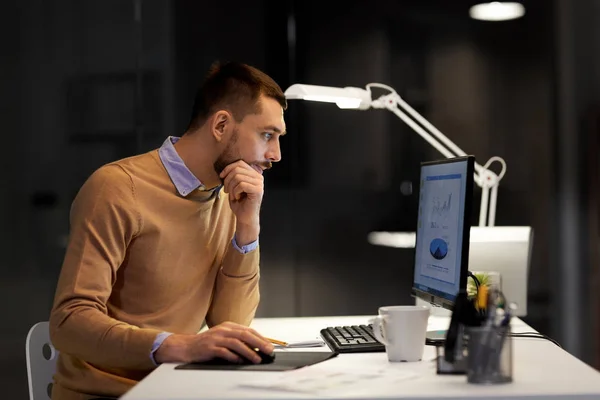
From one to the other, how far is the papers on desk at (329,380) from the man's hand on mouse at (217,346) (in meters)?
0.12

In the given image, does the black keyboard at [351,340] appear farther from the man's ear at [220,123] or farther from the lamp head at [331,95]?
the lamp head at [331,95]

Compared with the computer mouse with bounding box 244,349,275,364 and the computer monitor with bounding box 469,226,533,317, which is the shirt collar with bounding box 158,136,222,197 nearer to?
the computer mouse with bounding box 244,349,275,364

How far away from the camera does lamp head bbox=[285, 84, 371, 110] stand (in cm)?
262

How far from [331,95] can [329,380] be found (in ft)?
4.40

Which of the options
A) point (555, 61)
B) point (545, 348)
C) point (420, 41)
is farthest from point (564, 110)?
point (545, 348)

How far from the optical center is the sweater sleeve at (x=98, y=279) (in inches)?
70.9

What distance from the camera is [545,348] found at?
1860mm

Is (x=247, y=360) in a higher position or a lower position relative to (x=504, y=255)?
lower

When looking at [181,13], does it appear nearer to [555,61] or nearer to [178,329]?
[555,61]

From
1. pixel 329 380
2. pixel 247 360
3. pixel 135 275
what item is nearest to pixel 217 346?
pixel 247 360

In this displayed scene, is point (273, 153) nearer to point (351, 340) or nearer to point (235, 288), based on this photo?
point (235, 288)

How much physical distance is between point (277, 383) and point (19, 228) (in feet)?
8.05

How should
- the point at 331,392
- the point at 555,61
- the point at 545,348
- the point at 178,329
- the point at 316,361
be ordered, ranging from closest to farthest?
1. the point at 331,392
2. the point at 316,361
3. the point at 545,348
4. the point at 178,329
5. the point at 555,61

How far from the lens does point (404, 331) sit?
1.67 m
